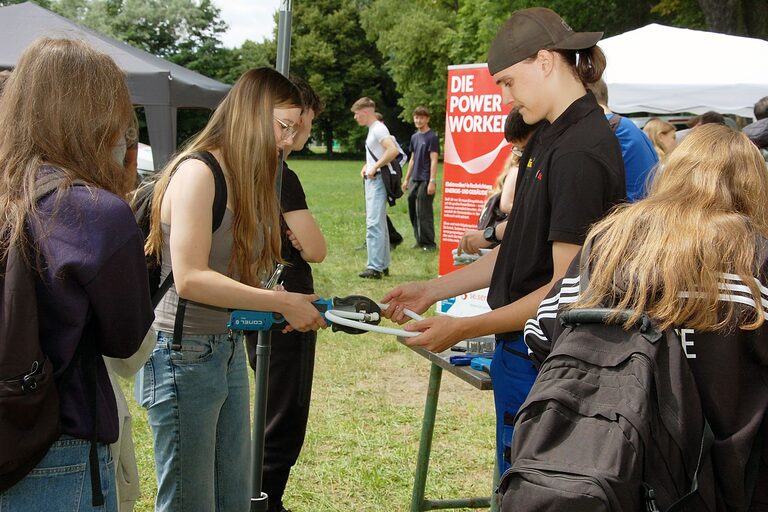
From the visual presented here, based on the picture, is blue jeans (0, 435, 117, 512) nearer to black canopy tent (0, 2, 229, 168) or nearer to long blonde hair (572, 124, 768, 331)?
long blonde hair (572, 124, 768, 331)

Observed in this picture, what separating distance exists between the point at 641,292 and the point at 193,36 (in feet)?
140

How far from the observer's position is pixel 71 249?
1.50 m

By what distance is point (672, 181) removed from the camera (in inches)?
64.0

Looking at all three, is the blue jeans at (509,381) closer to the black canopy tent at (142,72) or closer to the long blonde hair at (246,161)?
the long blonde hair at (246,161)

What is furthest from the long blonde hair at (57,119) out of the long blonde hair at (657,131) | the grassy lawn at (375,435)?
the long blonde hair at (657,131)

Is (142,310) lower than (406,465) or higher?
higher

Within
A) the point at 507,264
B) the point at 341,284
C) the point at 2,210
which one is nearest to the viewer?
the point at 2,210

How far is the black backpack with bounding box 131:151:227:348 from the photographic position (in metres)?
2.32

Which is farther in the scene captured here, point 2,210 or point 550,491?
point 2,210

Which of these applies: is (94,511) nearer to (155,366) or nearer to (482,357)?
(155,366)

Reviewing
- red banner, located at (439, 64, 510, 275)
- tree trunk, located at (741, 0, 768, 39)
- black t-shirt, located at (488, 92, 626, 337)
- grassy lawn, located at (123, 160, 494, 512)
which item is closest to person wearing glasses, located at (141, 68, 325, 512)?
black t-shirt, located at (488, 92, 626, 337)

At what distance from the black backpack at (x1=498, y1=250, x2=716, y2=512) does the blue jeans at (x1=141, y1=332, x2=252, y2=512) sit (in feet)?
3.94

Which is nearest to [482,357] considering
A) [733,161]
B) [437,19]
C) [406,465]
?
[733,161]

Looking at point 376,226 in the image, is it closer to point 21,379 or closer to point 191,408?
point 191,408
